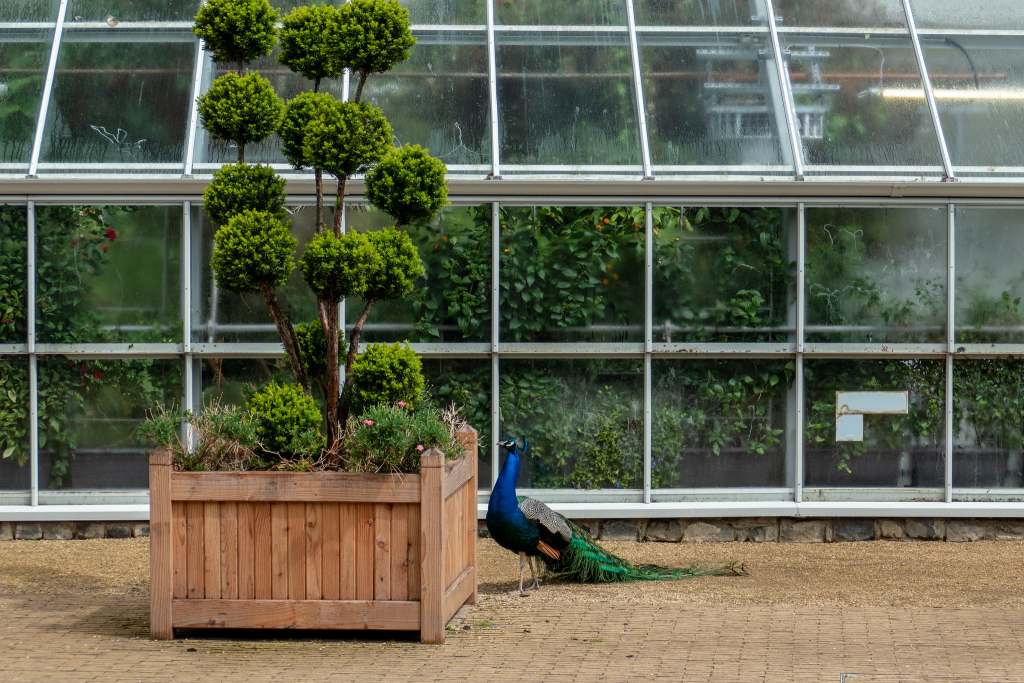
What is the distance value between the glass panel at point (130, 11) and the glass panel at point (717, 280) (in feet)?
13.4

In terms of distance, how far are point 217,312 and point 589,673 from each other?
4694 mm

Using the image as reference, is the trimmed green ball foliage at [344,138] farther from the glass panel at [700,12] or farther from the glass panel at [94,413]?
the glass panel at [700,12]

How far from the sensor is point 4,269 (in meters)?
9.98

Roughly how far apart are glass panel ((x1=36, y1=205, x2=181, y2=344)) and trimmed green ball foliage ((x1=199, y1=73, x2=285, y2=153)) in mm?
2560

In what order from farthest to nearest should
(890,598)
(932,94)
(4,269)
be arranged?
(932,94), (4,269), (890,598)

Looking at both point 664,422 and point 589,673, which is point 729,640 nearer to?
point 589,673

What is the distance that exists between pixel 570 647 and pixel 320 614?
4.13ft

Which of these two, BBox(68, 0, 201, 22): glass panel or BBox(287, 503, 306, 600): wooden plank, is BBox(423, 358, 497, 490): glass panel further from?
BBox(68, 0, 201, 22): glass panel

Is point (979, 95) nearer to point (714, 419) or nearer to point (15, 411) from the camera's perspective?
point (714, 419)

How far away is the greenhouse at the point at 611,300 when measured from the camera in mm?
9992

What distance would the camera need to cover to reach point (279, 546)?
23.1ft

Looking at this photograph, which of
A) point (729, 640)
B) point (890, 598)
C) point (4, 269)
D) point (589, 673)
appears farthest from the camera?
point (4, 269)

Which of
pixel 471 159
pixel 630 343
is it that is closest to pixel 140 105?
pixel 471 159

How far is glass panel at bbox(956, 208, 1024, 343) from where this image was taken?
33.6 ft
